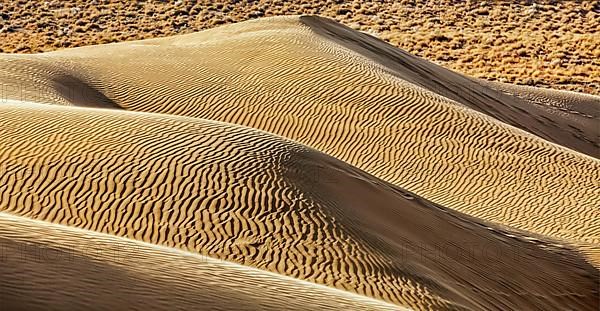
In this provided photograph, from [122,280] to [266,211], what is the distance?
4227 mm

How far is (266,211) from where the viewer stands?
27.3ft

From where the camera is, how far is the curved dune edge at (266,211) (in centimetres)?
771

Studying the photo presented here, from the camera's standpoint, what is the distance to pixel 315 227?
8156 millimetres

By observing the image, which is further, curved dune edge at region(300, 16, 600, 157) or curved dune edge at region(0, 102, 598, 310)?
curved dune edge at region(300, 16, 600, 157)

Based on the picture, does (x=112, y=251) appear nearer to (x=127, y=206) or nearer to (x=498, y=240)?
(x=127, y=206)

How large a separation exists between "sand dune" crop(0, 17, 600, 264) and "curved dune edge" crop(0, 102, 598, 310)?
7.19ft

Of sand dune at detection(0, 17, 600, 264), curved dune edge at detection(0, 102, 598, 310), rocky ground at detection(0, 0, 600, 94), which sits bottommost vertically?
curved dune edge at detection(0, 102, 598, 310)

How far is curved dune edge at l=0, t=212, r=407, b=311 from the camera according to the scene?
366 centimetres

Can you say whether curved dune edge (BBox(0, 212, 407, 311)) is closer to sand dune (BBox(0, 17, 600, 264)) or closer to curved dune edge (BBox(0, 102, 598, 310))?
curved dune edge (BBox(0, 102, 598, 310))

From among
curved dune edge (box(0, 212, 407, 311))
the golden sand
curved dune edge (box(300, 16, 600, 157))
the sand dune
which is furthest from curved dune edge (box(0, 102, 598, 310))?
curved dune edge (box(300, 16, 600, 157))

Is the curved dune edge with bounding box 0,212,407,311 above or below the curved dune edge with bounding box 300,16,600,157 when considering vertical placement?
below

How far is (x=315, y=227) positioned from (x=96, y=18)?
3137cm

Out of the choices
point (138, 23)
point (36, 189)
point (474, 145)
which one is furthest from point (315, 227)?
point (138, 23)

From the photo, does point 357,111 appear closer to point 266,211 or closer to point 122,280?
point 266,211
